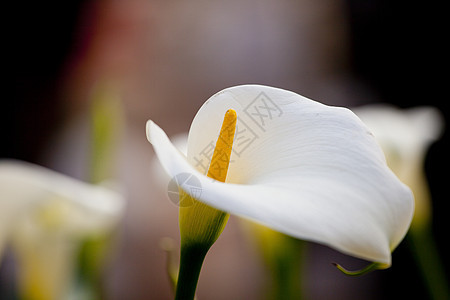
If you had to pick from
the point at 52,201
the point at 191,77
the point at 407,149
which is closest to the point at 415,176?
the point at 407,149

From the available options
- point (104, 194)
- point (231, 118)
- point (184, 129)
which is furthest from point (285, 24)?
point (231, 118)

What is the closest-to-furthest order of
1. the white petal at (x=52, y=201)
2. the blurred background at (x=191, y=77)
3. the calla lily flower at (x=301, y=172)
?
the calla lily flower at (x=301, y=172)
the white petal at (x=52, y=201)
the blurred background at (x=191, y=77)

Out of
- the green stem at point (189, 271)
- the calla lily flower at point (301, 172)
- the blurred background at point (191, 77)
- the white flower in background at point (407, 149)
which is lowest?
the blurred background at point (191, 77)

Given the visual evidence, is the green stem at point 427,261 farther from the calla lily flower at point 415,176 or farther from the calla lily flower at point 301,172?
the calla lily flower at point 301,172

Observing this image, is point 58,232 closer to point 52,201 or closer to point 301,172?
point 52,201

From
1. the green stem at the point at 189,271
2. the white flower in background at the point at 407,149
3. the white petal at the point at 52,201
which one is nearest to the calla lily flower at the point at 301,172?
the green stem at the point at 189,271
